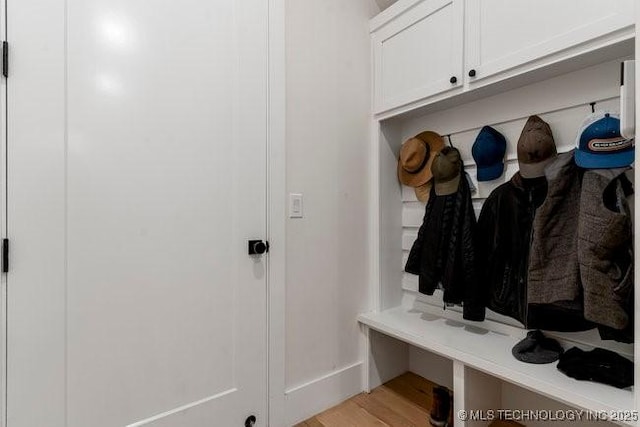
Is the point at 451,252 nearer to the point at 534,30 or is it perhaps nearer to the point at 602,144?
the point at 602,144

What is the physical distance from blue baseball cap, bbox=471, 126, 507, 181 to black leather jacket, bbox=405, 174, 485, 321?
0.13 metres

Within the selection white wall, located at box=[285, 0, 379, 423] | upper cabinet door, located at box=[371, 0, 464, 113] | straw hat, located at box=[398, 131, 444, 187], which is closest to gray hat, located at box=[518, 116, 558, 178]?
upper cabinet door, located at box=[371, 0, 464, 113]

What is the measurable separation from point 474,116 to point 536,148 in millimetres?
459

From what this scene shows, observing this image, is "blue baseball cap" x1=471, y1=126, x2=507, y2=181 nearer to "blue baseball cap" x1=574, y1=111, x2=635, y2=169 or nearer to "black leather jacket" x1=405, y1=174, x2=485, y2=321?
"black leather jacket" x1=405, y1=174, x2=485, y2=321

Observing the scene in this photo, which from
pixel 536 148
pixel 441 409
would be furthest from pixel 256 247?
pixel 536 148

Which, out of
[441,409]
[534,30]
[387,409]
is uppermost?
[534,30]

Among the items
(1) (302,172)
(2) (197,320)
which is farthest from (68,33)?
(2) (197,320)

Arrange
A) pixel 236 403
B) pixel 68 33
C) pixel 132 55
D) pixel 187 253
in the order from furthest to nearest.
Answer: pixel 236 403
pixel 187 253
pixel 132 55
pixel 68 33

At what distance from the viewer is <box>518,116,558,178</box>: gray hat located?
1.40m

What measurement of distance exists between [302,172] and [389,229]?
0.70 meters

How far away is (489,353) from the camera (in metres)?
1.43

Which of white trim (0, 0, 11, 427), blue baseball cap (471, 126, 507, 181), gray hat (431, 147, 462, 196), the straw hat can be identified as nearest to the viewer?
white trim (0, 0, 11, 427)

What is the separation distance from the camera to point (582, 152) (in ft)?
4.17

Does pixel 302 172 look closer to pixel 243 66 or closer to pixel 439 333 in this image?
pixel 243 66
